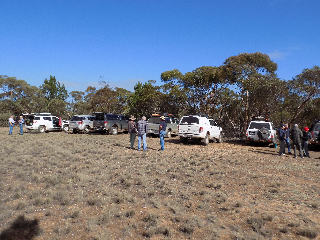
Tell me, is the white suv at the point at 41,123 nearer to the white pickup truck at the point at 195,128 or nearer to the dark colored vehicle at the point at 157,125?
the dark colored vehicle at the point at 157,125

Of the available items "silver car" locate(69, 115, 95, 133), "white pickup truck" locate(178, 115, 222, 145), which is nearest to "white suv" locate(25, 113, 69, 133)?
"silver car" locate(69, 115, 95, 133)

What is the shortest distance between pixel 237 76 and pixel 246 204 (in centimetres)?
1853

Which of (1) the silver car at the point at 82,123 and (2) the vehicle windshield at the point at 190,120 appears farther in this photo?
(1) the silver car at the point at 82,123

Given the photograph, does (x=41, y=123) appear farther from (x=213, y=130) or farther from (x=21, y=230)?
(x=21, y=230)

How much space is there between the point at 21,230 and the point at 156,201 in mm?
2677

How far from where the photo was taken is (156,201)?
6027 mm

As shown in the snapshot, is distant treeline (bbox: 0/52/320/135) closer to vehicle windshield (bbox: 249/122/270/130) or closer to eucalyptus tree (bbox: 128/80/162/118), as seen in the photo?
eucalyptus tree (bbox: 128/80/162/118)

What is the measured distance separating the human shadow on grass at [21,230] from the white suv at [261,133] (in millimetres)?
14749

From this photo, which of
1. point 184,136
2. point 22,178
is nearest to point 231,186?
point 22,178

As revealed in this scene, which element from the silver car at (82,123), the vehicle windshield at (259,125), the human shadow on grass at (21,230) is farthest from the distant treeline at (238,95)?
the human shadow on grass at (21,230)

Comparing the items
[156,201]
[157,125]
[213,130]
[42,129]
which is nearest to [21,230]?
[156,201]

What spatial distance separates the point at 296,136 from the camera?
42.5 feet

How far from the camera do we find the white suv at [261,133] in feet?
55.3

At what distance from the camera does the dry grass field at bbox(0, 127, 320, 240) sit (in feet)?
15.3
